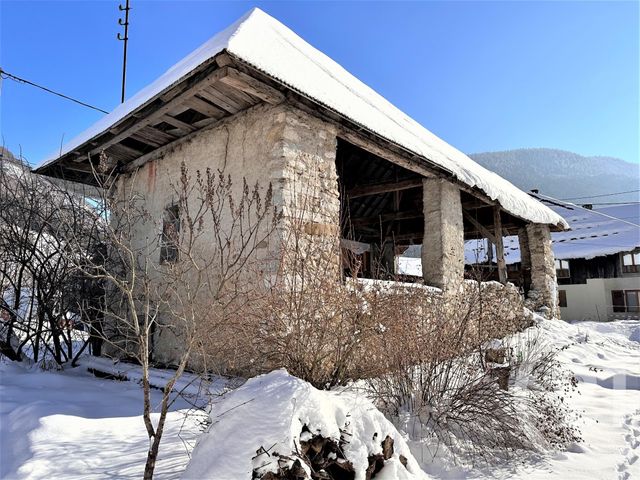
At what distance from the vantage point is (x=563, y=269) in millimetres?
20203

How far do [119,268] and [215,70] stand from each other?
4.10 metres

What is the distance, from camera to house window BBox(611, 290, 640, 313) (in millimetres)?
17859

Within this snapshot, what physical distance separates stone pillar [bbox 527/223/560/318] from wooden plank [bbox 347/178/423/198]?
16.9ft

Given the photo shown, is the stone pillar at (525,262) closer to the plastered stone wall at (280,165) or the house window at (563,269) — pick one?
the plastered stone wall at (280,165)

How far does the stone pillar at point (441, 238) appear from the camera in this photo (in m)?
7.05

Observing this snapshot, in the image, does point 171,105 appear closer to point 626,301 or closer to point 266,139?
point 266,139

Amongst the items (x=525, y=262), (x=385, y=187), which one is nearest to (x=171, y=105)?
(x=385, y=187)

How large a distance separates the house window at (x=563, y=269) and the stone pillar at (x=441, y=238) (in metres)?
15.8

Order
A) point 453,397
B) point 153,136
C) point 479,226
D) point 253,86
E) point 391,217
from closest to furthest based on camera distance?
point 453,397, point 253,86, point 153,136, point 479,226, point 391,217

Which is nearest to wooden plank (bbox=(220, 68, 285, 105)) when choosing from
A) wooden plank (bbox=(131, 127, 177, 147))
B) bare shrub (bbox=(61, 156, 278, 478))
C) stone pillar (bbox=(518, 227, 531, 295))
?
bare shrub (bbox=(61, 156, 278, 478))

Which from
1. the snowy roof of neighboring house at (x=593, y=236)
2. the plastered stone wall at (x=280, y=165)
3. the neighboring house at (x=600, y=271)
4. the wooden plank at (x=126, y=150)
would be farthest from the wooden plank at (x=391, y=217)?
the neighboring house at (x=600, y=271)

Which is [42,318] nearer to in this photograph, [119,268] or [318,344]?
[119,268]

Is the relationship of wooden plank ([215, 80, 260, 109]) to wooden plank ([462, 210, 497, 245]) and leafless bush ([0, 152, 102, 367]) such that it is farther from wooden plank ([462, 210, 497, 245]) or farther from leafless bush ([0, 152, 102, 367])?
wooden plank ([462, 210, 497, 245])

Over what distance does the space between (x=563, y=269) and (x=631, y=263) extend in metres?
2.77
